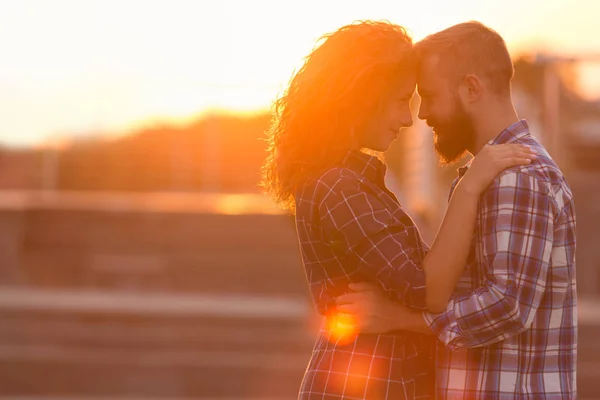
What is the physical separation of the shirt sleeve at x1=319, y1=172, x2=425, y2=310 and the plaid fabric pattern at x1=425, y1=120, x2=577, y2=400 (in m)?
0.11

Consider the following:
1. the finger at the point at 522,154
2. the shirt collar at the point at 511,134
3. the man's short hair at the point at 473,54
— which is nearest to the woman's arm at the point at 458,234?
the finger at the point at 522,154

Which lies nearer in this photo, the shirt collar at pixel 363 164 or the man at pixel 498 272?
the man at pixel 498 272

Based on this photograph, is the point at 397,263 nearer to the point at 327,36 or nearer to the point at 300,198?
the point at 300,198

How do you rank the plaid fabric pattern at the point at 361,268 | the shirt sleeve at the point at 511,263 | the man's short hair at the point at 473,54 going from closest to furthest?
1. the shirt sleeve at the point at 511,263
2. the plaid fabric pattern at the point at 361,268
3. the man's short hair at the point at 473,54

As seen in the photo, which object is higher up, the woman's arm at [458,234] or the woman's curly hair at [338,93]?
the woman's curly hair at [338,93]

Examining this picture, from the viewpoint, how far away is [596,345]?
39.5 feet

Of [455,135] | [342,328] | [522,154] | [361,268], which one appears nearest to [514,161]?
[522,154]

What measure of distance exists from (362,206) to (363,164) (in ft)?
0.44

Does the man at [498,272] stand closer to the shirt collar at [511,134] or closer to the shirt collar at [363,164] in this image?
the shirt collar at [511,134]

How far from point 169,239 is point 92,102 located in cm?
195

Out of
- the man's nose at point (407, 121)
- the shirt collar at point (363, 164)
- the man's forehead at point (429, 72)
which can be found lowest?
the shirt collar at point (363, 164)

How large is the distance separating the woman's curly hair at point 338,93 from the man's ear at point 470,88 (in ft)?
0.46

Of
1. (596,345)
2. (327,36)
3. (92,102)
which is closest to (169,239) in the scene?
(92,102)

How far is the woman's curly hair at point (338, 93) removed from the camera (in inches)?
112
